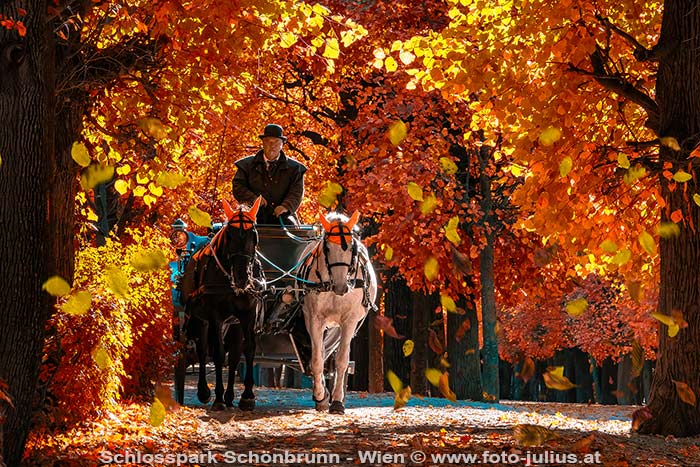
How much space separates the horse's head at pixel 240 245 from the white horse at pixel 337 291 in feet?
2.62

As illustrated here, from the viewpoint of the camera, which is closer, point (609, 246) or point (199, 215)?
point (199, 215)

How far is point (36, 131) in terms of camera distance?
984cm

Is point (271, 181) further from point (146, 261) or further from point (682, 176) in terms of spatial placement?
point (682, 176)

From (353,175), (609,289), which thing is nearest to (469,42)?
(353,175)

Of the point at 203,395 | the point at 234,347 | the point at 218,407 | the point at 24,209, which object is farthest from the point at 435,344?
the point at 24,209

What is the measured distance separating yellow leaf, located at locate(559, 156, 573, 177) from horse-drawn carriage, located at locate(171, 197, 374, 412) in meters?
2.62

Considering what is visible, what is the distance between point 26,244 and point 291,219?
6618 millimetres

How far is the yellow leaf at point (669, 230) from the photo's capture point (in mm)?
13914

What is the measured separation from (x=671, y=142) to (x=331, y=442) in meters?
5.25

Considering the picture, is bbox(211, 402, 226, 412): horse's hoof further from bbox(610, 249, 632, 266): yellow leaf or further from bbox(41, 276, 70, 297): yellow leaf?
bbox(610, 249, 632, 266): yellow leaf

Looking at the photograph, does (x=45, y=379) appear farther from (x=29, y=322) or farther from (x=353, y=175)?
(x=353, y=175)

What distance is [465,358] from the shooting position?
83.8ft

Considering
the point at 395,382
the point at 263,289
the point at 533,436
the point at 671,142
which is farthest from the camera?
the point at 263,289
